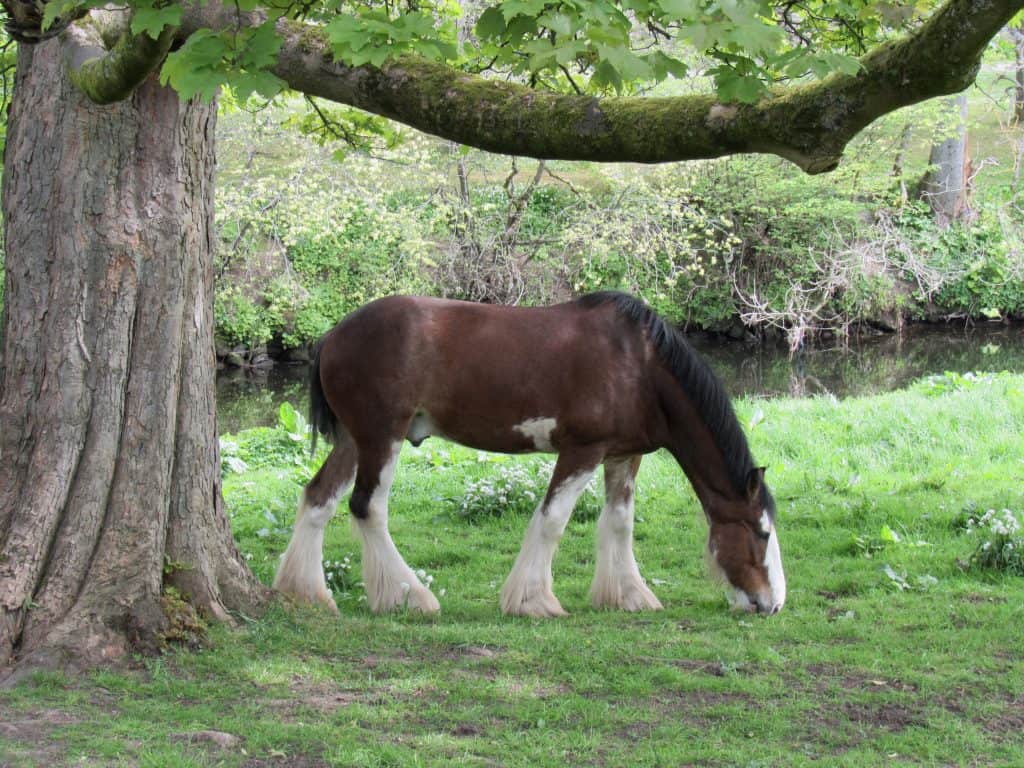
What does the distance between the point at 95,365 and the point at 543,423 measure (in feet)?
9.72

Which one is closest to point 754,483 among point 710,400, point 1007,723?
point 710,400

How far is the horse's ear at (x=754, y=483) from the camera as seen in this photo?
7094mm

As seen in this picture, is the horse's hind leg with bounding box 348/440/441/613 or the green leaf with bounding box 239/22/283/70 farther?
the horse's hind leg with bounding box 348/440/441/613

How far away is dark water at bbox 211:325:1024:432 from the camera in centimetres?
2014

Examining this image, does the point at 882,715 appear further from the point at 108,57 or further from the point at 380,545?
the point at 108,57

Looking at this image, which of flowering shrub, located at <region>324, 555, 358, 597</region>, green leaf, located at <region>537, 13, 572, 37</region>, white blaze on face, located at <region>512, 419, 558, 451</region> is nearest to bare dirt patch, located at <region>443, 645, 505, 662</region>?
white blaze on face, located at <region>512, 419, 558, 451</region>

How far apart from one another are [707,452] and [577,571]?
1.57 meters

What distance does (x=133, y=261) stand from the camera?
5660 millimetres

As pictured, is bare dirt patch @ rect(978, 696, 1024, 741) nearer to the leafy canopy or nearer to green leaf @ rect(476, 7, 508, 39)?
the leafy canopy

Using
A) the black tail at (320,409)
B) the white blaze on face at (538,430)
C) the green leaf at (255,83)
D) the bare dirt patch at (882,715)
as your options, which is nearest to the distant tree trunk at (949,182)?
the white blaze on face at (538,430)

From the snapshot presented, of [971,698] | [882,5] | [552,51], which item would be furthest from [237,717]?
[882,5]

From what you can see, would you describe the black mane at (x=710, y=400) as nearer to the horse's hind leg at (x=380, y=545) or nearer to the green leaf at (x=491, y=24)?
the horse's hind leg at (x=380, y=545)

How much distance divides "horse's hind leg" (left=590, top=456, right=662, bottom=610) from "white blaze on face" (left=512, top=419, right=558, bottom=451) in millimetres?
485

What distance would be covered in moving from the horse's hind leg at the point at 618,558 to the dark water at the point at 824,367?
38.3 feet
